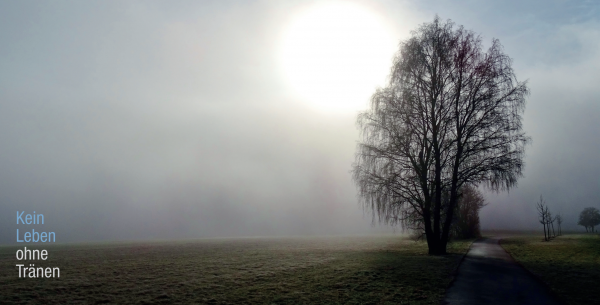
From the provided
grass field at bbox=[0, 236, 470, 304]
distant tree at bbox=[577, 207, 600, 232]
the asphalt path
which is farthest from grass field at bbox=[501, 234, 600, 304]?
distant tree at bbox=[577, 207, 600, 232]

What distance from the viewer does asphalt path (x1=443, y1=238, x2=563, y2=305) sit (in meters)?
12.1

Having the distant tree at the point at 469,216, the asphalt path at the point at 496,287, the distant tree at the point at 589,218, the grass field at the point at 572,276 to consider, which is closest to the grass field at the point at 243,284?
the asphalt path at the point at 496,287

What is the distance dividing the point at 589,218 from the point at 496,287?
365ft

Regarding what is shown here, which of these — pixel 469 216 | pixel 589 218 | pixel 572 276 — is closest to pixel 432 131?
pixel 572 276

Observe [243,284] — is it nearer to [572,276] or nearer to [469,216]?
[572,276]

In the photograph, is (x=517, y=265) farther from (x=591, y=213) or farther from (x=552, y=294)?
(x=591, y=213)

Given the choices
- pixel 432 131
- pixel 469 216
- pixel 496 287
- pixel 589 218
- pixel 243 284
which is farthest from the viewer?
pixel 589 218

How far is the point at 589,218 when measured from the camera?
96.0 meters

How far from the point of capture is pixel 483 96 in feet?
87.1

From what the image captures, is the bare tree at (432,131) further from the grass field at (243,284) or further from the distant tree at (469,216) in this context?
the distant tree at (469,216)

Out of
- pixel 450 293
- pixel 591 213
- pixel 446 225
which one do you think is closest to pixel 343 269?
pixel 450 293

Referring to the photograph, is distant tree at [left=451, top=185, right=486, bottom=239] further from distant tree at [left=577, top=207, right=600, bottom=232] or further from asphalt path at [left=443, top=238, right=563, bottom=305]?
distant tree at [left=577, top=207, right=600, bottom=232]

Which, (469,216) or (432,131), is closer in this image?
(432,131)

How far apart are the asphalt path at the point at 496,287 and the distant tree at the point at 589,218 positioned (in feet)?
337
